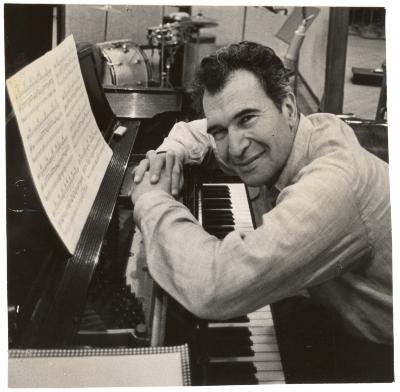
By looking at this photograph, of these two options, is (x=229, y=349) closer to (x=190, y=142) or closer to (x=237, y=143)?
(x=237, y=143)

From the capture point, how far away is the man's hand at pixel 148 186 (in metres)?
0.79

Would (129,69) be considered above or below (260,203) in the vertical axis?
above

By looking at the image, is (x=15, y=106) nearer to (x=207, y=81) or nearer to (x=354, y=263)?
(x=207, y=81)

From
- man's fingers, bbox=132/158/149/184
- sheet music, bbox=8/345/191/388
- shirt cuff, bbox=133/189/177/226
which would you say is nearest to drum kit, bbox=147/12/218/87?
man's fingers, bbox=132/158/149/184

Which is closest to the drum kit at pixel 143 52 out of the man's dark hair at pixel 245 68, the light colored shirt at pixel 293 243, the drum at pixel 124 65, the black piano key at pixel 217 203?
the drum at pixel 124 65

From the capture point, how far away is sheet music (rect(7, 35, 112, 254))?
2.06ft

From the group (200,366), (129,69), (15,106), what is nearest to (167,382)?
(200,366)

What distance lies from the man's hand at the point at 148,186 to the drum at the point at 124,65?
1.72m

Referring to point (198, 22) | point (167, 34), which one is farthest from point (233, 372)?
point (198, 22)

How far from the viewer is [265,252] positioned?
2.07 ft

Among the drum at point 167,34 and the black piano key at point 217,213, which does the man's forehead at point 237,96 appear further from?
the drum at point 167,34

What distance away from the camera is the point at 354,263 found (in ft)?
2.43

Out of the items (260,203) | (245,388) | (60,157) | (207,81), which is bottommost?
(245,388)

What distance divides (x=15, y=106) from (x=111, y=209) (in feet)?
0.91
